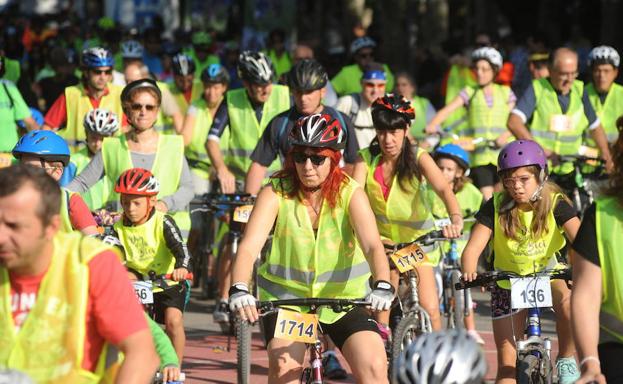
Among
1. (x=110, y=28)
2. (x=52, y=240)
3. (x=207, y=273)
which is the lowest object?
(x=207, y=273)

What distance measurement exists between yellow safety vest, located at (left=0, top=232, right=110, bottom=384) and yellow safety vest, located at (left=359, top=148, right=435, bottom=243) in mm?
5305

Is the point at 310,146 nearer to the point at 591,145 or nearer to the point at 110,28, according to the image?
the point at 591,145

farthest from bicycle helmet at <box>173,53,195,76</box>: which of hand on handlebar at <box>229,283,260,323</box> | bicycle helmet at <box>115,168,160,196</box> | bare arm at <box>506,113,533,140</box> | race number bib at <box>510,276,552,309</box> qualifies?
hand on handlebar at <box>229,283,260,323</box>

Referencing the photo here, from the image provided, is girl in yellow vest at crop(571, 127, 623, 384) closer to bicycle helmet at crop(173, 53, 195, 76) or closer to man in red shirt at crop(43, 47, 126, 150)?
man in red shirt at crop(43, 47, 126, 150)

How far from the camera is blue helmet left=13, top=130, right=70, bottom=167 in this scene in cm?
948

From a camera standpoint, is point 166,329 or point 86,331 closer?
point 86,331

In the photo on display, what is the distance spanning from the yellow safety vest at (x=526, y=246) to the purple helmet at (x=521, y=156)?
0.75 feet

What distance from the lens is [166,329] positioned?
33.0ft

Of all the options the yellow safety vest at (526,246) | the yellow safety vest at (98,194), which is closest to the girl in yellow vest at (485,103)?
the yellow safety vest at (98,194)

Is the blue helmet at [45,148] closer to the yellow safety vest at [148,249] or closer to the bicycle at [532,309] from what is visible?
the yellow safety vest at [148,249]

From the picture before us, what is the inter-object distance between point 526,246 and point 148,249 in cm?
239

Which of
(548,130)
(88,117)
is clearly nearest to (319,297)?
(88,117)

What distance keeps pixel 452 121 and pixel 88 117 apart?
16.0ft

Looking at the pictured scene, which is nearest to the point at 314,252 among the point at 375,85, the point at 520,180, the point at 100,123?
the point at 520,180
